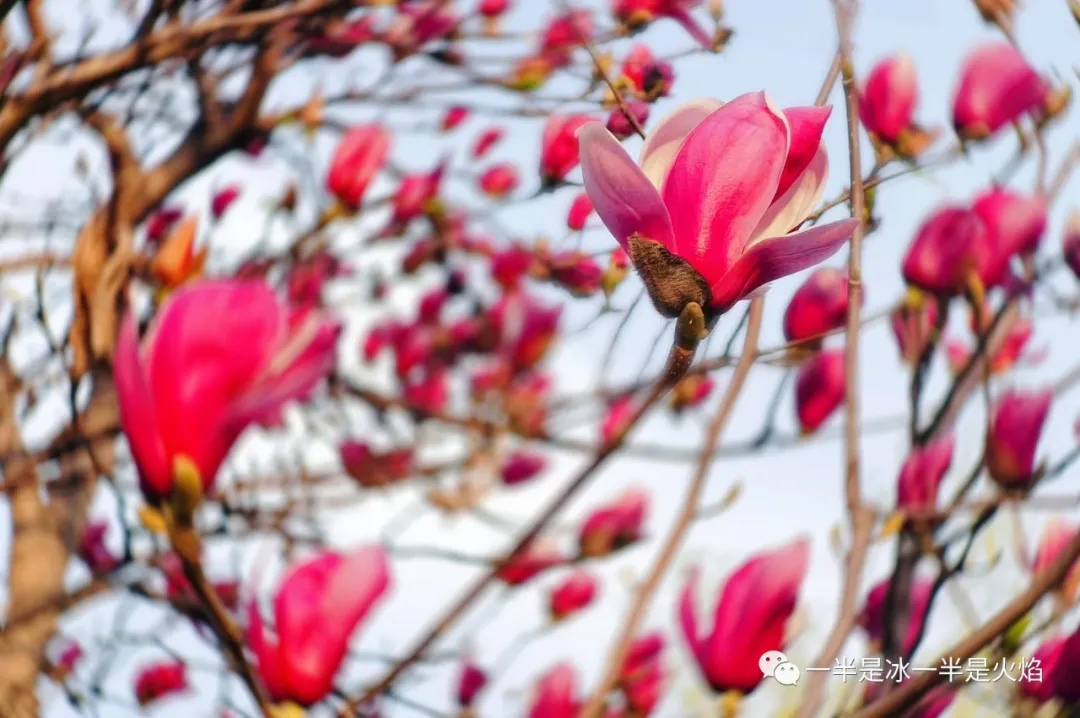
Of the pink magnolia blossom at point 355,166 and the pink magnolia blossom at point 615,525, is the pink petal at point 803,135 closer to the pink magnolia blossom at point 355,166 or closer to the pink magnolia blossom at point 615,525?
the pink magnolia blossom at point 615,525

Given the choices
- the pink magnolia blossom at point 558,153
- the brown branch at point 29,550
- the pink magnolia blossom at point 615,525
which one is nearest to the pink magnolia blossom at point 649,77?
the pink magnolia blossom at point 558,153

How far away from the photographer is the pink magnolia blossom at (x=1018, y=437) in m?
1.09

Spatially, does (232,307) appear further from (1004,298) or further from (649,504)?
(649,504)

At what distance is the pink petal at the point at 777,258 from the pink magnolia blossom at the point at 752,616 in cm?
31

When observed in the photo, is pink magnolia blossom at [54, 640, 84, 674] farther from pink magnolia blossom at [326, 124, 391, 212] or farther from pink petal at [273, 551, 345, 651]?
pink petal at [273, 551, 345, 651]

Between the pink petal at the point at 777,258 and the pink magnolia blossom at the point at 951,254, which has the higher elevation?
the pink petal at the point at 777,258

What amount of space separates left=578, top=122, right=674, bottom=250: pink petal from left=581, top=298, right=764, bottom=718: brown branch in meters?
0.18

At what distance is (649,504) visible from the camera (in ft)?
5.73

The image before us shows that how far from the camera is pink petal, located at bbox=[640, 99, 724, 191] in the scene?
70 cm

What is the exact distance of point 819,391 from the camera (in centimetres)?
154

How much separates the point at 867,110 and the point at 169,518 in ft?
2.93

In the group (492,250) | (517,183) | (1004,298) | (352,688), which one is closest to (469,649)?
(352,688)

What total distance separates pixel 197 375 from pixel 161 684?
215cm

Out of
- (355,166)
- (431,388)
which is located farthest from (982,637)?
(431,388)
